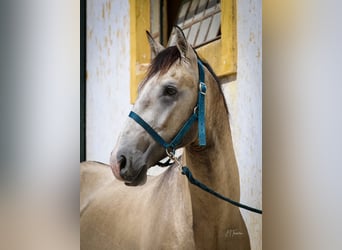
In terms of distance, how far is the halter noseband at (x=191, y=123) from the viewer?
1.27 metres

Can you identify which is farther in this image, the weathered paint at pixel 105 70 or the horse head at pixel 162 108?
the weathered paint at pixel 105 70

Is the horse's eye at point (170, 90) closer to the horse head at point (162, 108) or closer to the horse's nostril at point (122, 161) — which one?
the horse head at point (162, 108)

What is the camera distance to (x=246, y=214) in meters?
1.32

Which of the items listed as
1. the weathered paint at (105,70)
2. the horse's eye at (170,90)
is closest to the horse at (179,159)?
the horse's eye at (170,90)

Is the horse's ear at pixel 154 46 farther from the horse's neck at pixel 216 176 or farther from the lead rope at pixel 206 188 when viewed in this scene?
the lead rope at pixel 206 188

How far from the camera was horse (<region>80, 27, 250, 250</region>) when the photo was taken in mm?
1279

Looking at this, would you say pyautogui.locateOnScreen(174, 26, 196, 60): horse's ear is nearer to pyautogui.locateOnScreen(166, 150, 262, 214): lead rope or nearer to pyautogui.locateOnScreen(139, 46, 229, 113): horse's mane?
pyautogui.locateOnScreen(139, 46, 229, 113): horse's mane

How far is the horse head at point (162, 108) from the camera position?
1272 mm

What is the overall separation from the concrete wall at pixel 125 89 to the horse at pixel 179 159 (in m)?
0.03

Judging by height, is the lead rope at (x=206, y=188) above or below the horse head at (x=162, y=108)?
below

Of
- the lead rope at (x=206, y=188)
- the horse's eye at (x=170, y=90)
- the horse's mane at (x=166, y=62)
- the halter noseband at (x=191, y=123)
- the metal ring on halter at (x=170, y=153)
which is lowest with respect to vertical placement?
the lead rope at (x=206, y=188)
